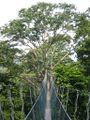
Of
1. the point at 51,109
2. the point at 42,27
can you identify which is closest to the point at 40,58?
the point at 42,27

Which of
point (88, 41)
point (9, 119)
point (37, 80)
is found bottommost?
point (9, 119)

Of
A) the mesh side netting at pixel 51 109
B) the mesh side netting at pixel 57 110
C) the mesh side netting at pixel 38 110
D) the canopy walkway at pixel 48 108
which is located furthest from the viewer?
the mesh side netting at pixel 57 110

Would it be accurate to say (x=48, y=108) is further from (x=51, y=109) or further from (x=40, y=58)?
(x=40, y=58)

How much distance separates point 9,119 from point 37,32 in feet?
12.1

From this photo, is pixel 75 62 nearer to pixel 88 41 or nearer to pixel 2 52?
pixel 88 41

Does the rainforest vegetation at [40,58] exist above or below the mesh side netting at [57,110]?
above

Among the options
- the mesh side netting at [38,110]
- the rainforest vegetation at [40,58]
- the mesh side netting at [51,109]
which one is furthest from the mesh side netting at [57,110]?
the rainforest vegetation at [40,58]

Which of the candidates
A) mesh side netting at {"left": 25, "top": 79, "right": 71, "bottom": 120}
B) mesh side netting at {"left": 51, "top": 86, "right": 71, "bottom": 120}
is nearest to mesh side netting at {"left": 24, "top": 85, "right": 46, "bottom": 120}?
mesh side netting at {"left": 25, "top": 79, "right": 71, "bottom": 120}

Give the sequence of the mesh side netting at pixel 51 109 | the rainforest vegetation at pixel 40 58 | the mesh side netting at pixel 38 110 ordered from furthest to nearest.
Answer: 1. the rainforest vegetation at pixel 40 58
2. the mesh side netting at pixel 51 109
3. the mesh side netting at pixel 38 110

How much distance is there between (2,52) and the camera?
20406mm

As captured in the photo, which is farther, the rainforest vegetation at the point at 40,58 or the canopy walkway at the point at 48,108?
the rainforest vegetation at the point at 40,58

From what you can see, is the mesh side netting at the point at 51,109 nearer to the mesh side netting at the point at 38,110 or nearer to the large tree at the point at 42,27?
the mesh side netting at the point at 38,110

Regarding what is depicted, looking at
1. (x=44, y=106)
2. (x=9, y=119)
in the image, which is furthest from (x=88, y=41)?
(x=44, y=106)

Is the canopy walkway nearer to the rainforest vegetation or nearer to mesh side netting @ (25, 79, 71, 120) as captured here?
mesh side netting @ (25, 79, 71, 120)
